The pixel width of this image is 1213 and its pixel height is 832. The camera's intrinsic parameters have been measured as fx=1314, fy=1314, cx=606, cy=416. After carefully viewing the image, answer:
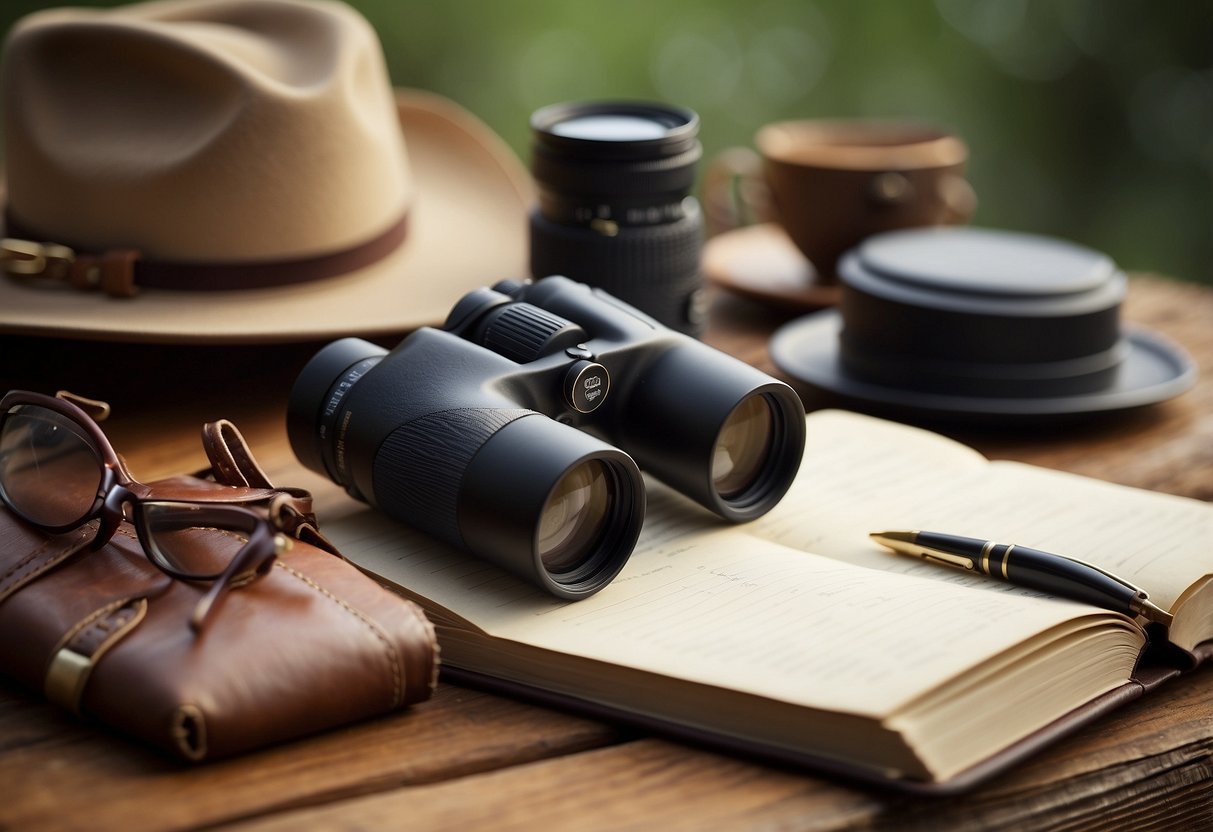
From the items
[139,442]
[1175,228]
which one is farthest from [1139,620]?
[1175,228]

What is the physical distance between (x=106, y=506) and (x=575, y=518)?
30 cm

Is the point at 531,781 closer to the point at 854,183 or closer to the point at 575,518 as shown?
the point at 575,518

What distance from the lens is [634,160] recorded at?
1216mm

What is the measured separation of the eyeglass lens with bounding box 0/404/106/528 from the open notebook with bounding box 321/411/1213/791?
18cm

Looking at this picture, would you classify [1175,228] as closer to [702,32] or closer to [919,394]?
[702,32]

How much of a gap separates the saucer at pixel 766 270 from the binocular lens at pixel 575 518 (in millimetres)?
737

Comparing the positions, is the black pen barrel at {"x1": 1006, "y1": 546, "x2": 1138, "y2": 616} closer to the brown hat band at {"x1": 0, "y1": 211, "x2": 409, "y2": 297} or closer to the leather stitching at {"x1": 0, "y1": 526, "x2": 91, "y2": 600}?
the leather stitching at {"x1": 0, "y1": 526, "x2": 91, "y2": 600}

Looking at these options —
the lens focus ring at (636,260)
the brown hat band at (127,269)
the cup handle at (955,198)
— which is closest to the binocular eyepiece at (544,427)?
the lens focus ring at (636,260)

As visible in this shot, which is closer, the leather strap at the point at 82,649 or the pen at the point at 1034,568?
the leather strap at the point at 82,649

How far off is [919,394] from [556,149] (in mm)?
416

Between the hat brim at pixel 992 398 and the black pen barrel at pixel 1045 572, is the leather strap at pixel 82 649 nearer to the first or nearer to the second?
the black pen barrel at pixel 1045 572

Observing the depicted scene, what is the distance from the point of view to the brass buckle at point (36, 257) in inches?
48.9

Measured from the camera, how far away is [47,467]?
888 mm

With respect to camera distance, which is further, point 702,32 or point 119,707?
point 702,32
